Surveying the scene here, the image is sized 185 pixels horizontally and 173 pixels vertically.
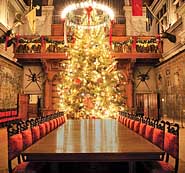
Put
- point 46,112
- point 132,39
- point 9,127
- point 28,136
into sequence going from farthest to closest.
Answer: point 46,112
point 132,39
point 28,136
point 9,127

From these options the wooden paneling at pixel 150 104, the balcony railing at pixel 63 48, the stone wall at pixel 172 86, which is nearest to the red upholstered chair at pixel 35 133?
the stone wall at pixel 172 86

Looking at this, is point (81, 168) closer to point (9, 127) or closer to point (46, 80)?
point (9, 127)

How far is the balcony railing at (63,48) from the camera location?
15779 millimetres

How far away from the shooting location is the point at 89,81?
1217 centimetres

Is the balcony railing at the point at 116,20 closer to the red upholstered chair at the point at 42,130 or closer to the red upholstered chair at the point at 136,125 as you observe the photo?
the red upholstered chair at the point at 136,125

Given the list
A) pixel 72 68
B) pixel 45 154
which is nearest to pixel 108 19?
pixel 72 68

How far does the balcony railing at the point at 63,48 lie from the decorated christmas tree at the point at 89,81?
11.3ft

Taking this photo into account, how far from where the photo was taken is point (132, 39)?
618 inches

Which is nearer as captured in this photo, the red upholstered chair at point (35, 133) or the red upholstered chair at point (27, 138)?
the red upholstered chair at point (27, 138)

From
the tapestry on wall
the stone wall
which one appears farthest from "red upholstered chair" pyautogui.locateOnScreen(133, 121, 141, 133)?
the tapestry on wall

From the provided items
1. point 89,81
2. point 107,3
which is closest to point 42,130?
point 89,81

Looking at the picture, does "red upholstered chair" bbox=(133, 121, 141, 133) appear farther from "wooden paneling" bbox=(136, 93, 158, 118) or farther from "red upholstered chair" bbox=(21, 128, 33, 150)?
"wooden paneling" bbox=(136, 93, 158, 118)

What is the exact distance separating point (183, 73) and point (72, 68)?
473 centimetres

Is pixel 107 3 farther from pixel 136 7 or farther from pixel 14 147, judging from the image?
pixel 14 147
